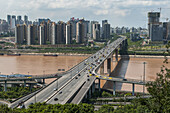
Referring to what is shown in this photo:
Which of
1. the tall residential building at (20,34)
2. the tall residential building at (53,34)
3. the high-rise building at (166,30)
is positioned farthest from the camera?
the high-rise building at (166,30)

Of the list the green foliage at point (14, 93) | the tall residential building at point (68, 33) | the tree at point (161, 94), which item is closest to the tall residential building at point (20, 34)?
the tall residential building at point (68, 33)

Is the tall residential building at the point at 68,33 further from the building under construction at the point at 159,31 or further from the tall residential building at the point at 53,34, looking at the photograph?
the building under construction at the point at 159,31

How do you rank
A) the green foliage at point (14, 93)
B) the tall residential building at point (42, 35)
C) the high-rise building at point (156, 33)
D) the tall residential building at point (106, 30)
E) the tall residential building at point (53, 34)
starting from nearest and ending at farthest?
the green foliage at point (14, 93)
the tall residential building at point (42, 35)
the tall residential building at point (53, 34)
the high-rise building at point (156, 33)
the tall residential building at point (106, 30)

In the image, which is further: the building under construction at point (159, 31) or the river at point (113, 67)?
the building under construction at point (159, 31)

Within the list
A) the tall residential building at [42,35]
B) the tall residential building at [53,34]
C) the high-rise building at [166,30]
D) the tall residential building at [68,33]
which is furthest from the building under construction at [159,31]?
the tall residential building at [42,35]

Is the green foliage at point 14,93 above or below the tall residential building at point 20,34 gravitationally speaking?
below

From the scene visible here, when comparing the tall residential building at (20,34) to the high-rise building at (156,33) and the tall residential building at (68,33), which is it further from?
the high-rise building at (156,33)

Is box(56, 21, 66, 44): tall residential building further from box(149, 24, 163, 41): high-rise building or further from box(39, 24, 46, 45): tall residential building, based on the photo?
box(149, 24, 163, 41): high-rise building

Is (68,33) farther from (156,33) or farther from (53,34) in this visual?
(156,33)

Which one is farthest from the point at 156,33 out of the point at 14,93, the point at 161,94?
the point at 161,94

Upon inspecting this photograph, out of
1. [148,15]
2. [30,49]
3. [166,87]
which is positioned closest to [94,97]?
[166,87]

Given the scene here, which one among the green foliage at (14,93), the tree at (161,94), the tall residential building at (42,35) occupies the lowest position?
the green foliage at (14,93)

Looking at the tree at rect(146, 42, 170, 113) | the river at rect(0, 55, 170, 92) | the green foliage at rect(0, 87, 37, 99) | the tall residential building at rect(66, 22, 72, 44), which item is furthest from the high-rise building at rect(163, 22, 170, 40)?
the tree at rect(146, 42, 170, 113)
